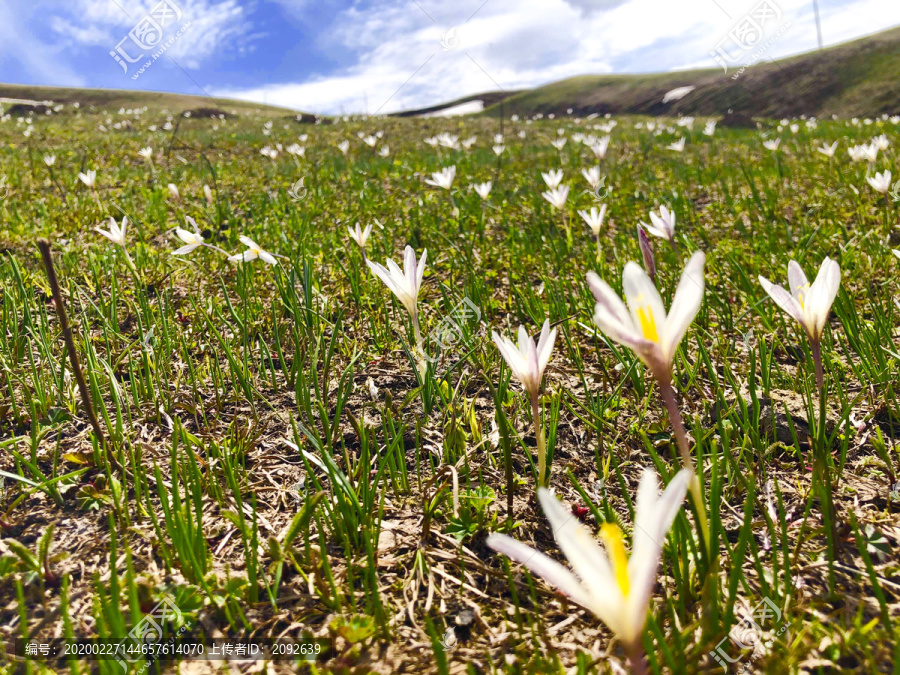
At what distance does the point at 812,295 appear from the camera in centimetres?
128

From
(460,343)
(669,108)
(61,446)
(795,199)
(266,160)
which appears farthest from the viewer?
(669,108)

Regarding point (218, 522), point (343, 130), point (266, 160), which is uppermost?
point (343, 130)

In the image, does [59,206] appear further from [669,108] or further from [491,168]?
[669,108]

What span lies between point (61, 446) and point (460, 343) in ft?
5.56

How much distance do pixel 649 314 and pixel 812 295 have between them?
0.58 metres

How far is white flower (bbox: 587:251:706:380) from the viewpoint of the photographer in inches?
36.0

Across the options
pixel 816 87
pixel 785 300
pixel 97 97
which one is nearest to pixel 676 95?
pixel 816 87

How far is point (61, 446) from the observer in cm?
192


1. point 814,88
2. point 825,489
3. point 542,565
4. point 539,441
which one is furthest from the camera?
point 814,88

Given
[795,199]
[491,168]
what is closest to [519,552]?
[795,199]

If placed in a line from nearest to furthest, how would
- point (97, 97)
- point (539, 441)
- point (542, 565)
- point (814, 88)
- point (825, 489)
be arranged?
point (542, 565) → point (825, 489) → point (539, 441) → point (814, 88) → point (97, 97)

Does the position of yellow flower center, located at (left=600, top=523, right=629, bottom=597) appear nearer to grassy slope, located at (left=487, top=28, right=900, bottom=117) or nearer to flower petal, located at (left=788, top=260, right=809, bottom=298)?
flower petal, located at (left=788, top=260, right=809, bottom=298)

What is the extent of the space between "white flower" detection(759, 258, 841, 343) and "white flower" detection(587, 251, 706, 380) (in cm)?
43

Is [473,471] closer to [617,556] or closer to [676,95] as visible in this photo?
[617,556]
